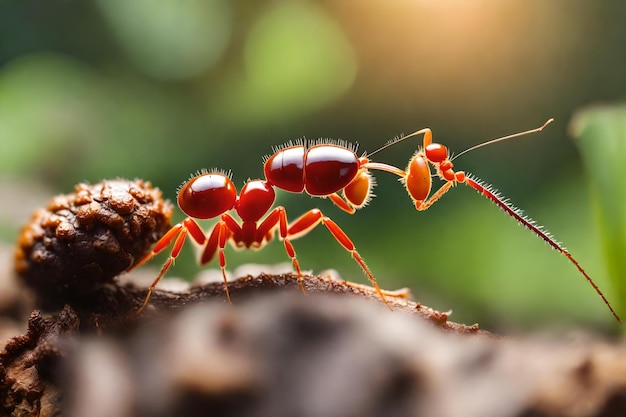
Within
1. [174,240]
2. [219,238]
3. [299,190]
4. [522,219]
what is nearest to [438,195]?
[522,219]

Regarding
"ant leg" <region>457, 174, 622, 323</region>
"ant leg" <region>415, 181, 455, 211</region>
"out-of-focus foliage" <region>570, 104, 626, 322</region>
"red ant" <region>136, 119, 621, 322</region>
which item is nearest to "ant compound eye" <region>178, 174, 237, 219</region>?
"red ant" <region>136, 119, 621, 322</region>

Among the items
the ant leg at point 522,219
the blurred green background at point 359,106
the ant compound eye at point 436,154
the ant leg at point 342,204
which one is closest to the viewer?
the ant leg at point 522,219

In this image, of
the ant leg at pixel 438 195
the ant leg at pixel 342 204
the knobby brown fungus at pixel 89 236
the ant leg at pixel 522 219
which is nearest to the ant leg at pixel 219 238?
the knobby brown fungus at pixel 89 236

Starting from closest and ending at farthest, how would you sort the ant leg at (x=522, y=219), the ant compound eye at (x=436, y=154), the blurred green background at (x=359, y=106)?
the ant leg at (x=522, y=219) → the ant compound eye at (x=436, y=154) → the blurred green background at (x=359, y=106)

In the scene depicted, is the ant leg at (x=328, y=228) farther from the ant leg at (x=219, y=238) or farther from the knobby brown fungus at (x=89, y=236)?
the knobby brown fungus at (x=89, y=236)

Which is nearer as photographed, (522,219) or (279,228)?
(522,219)

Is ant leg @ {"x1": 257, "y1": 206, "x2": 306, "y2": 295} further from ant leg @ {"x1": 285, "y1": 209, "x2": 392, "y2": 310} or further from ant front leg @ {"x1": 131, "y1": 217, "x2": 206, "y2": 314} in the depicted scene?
ant front leg @ {"x1": 131, "y1": 217, "x2": 206, "y2": 314}

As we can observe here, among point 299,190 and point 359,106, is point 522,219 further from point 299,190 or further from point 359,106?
point 359,106
